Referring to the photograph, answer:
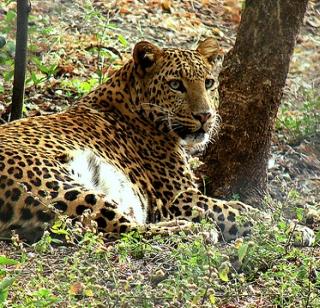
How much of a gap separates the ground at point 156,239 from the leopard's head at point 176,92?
0.87 meters

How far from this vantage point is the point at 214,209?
8.61 metres

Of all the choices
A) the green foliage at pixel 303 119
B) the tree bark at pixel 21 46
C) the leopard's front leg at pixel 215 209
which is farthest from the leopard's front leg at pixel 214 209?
the green foliage at pixel 303 119

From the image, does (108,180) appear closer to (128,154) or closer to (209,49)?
(128,154)

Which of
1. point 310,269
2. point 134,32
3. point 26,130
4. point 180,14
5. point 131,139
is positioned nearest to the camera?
point 310,269

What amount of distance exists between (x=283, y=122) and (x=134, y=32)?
3.11m

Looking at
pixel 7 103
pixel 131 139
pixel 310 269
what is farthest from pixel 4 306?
pixel 7 103

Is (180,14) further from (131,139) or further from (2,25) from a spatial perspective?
(131,139)

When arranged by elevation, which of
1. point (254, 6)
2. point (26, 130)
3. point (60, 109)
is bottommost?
point (60, 109)

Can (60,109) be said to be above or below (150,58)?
below

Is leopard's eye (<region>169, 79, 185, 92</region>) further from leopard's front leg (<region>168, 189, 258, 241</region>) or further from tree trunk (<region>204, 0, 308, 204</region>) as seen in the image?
leopard's front leg (<region>168, 189, 258, 241</region>)

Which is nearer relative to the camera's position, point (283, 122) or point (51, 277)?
point (51, 277)

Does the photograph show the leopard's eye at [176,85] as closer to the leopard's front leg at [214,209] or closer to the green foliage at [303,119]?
the leopard's front leg at [214,209]

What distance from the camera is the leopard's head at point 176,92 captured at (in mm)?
8961

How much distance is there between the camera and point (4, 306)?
5.51m
